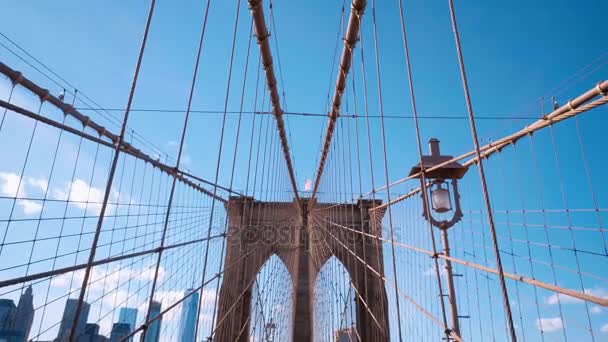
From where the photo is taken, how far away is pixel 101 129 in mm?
4895

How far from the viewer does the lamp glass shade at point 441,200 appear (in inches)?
124

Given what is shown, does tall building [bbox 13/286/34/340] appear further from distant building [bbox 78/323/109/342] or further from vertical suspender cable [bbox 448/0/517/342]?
vertical suspender cable [bbox 448/0/517/342]

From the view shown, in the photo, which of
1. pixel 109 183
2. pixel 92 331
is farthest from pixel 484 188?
pixel 92 331

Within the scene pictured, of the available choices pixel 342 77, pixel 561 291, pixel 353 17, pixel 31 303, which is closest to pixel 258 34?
pixel 353 17

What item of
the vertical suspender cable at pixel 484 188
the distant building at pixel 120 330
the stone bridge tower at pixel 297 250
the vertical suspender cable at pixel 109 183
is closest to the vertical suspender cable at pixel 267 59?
the vertical suspender cable at pixel 109 183

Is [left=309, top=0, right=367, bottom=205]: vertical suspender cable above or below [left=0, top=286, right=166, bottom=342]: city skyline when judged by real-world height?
above

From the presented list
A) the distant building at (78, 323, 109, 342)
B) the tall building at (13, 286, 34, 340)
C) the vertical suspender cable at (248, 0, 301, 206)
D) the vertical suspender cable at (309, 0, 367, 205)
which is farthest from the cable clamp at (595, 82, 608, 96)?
the tall building at (13, 286, 34, 340)

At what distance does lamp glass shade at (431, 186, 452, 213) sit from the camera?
10.4 feet

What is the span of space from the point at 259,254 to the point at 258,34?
1094 centimetres

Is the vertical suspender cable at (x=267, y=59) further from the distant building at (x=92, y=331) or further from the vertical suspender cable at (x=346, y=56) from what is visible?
the distant building at (x=92, y=331)

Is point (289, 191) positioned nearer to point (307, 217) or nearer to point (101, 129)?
point (307, 217)

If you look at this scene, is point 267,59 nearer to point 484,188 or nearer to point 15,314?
point 15,314

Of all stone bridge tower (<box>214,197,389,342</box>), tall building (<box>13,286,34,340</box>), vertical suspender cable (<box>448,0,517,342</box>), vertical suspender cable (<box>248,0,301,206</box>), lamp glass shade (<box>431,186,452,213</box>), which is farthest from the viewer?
stone bridge tower (<box>214,197,389,342</box>)

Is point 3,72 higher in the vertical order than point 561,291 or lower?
higher
